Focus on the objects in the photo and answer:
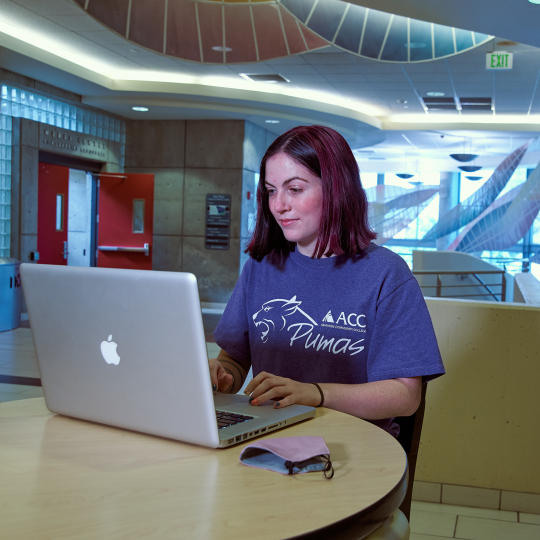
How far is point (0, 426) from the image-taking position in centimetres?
123

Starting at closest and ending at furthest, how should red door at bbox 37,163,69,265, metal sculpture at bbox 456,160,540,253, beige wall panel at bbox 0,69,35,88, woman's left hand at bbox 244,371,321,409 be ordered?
woman's left hand at bbox 244,371,321,409 < beige wall panel at bbox 0,69,35,88 < red door at bbox 37,163,69,265 < metal sculpture at bbox 456,160,540,253

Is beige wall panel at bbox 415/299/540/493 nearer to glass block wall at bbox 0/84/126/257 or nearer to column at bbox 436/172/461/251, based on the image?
glass block wall at bbox 0/84/126/257

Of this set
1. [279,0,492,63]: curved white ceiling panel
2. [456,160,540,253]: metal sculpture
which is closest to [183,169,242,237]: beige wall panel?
[279,0,492,63]: curved white ceiling panel

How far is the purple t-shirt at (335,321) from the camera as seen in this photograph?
1412mm

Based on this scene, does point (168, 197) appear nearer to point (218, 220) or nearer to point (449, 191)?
point (218, 220)

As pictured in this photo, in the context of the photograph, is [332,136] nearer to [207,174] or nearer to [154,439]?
Answer: [154,439]

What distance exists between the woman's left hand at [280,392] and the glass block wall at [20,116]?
7.53m

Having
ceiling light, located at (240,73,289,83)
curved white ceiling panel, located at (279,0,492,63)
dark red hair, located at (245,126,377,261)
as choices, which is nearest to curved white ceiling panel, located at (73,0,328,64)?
curved white ceiling panel, located at (279,0,492,63)

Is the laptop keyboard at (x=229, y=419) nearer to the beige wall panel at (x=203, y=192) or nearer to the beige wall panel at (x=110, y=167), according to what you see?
the beige wall panel at (x=203, y=192)

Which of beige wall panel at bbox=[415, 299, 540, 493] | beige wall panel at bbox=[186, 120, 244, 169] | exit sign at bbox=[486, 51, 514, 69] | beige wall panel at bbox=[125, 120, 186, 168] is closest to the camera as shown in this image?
beige wall panel at bbox=[415, 299, 540, 493]

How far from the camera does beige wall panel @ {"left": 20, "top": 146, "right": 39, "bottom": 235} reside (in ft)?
26.9

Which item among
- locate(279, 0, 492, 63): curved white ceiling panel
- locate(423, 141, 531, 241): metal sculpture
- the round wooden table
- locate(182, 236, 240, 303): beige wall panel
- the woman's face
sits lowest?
locate(182, 236, 240, 303): beige wall panel

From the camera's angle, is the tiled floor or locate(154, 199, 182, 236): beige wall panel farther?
locate(154, 199, 182, 236): beige wall panel

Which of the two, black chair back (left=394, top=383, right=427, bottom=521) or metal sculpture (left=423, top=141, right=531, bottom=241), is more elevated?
metal sculpture (left=423, top=141, right=531, bottom=241)
